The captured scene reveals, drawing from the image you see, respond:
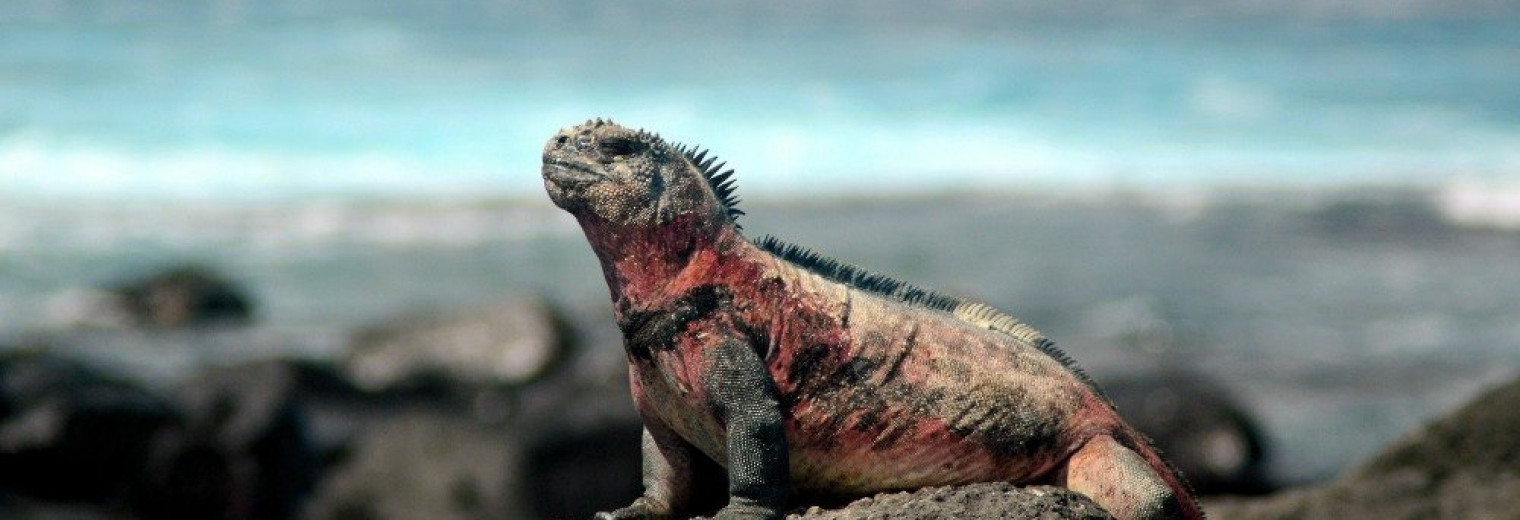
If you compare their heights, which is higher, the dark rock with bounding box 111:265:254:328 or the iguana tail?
the iguana tail

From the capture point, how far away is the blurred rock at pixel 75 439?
44.0 ft

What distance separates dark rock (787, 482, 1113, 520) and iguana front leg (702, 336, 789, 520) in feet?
0.71

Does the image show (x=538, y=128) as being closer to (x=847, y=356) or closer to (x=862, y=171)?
(x=862, y=171)

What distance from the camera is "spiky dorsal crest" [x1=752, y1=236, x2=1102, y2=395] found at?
462cm

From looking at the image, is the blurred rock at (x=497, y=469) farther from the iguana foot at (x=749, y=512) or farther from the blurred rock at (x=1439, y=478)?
the iguana foot at (x=749, y=512)

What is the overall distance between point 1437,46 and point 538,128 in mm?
32404

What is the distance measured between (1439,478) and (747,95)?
38.2 meters

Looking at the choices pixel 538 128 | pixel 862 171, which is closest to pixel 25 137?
pixel 538 128

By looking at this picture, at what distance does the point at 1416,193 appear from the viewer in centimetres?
3419

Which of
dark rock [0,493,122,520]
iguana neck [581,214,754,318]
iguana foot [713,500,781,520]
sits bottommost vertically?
dark rock [0,493,122,520]

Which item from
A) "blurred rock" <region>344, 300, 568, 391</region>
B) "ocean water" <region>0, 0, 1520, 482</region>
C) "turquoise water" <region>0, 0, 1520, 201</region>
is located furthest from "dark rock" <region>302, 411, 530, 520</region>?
"turquoise water" <region>0, 0, 1520, 201</region>

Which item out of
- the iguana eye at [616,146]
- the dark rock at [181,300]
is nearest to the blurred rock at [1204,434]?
the iguana eye at [616,146]

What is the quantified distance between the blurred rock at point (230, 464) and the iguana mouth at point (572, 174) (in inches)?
380

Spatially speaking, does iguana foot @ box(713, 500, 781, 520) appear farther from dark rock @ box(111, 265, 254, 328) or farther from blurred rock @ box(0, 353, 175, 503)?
dark rock @ box(111, 265, 254, 328)
